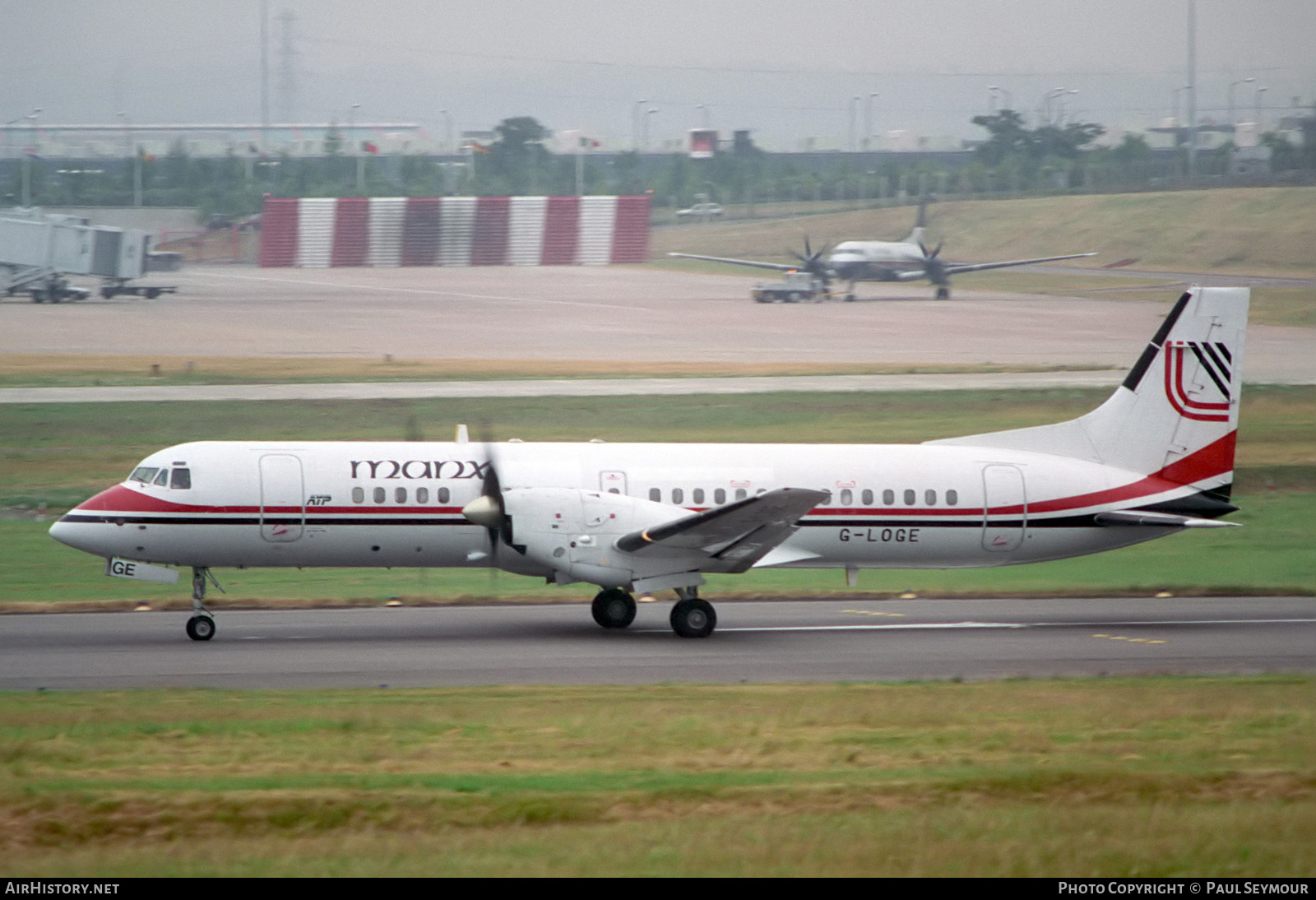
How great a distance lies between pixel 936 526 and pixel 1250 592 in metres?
7.51

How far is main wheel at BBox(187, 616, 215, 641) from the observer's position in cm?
2031

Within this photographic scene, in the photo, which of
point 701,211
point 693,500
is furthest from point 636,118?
point 693,500

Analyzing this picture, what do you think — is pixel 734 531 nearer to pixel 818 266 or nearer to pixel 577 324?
pixel 577 324

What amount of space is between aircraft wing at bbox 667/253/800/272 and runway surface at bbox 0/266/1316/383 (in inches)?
183

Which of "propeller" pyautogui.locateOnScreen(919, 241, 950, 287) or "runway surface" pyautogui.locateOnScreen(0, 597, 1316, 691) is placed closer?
"runway surface" pyautogui.locateOnScreen(0, 597, 1316, 691)

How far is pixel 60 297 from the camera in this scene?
→ 2143 inches

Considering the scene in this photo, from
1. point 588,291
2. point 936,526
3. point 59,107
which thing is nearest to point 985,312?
point 588,291

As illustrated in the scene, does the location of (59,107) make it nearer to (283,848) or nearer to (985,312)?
(985,312)

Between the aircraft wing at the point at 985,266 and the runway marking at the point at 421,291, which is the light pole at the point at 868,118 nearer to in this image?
the aircraft wing at the point at 985,266

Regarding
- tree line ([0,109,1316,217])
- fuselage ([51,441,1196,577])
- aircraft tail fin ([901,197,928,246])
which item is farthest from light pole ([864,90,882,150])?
fuselage ([51,441,1196,577])

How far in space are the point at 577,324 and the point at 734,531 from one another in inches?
1194

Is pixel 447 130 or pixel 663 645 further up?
pixel 447 130

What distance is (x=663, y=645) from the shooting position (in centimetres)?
2088

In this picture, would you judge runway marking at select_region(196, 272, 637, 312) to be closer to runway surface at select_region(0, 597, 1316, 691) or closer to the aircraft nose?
runway surface at select_region(0, 597, 1316, 691)
